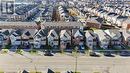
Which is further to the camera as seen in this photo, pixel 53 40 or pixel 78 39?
pixel 78 39

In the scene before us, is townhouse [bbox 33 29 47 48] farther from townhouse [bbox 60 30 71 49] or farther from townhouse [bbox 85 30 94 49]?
townhouse [bbox 85 30 94 49]

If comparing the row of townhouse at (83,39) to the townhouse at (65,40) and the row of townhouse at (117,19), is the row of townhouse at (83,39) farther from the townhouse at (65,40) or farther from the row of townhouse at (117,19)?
the row of townhouse at (117,19)

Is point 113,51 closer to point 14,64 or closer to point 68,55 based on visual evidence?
point 68,55

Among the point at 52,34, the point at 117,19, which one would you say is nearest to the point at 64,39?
the point at 52,34

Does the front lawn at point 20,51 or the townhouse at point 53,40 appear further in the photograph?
the townhouse at point 53,40

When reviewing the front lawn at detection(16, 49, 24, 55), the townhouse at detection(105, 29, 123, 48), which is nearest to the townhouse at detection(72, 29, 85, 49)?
the townhouse at detection(105, 29, 123, 48)

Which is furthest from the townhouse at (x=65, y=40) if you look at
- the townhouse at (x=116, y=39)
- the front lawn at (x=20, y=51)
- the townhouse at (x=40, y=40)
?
the townhouse at (x=116, y=39)

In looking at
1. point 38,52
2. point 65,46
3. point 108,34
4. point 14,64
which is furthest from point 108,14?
point 14,64

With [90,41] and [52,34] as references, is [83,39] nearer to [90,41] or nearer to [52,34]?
[90,41]

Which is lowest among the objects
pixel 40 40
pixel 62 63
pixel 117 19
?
pixel 62 63
